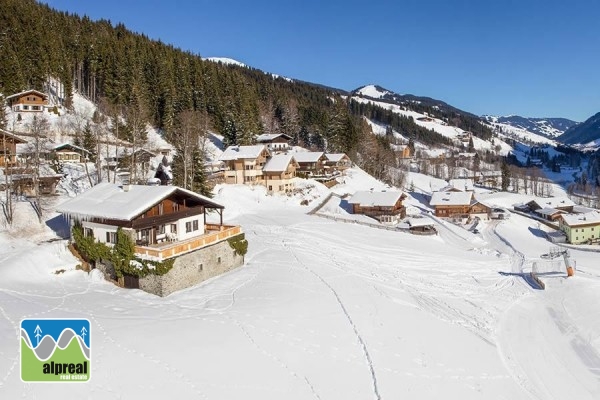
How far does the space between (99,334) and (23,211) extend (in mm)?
19596

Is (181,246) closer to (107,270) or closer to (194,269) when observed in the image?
(194,269)

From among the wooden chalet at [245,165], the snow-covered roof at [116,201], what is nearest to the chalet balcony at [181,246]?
the snow-covered roof at [116,201]

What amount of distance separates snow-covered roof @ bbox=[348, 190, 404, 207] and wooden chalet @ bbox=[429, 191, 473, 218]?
17.5m

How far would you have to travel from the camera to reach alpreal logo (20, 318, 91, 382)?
42.2 feet

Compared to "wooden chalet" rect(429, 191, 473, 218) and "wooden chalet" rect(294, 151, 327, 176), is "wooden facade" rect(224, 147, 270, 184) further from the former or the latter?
"wooden chalet" rect(429, 191, 473, 218)

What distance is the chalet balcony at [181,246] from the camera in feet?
70.1

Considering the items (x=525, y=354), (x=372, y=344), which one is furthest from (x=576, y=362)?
(x=372, y=344)

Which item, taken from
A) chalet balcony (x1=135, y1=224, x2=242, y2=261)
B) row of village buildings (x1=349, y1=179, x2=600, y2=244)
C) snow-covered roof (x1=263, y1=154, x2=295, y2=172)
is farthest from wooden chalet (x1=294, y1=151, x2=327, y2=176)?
chalet balcony (x1=135, y1=224, x2=242, y2=261)

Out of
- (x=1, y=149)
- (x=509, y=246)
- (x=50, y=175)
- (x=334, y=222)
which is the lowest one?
(x=509, y=246)

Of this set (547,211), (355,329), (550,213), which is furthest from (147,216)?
(547,211)

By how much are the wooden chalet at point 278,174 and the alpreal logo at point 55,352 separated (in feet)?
143

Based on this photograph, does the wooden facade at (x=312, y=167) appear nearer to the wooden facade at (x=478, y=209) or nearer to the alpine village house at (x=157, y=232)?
the wooden facade at (x=478, y=209)

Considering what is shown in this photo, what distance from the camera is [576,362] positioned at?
1991 cm

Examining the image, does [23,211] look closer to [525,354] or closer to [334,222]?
[334,222]
